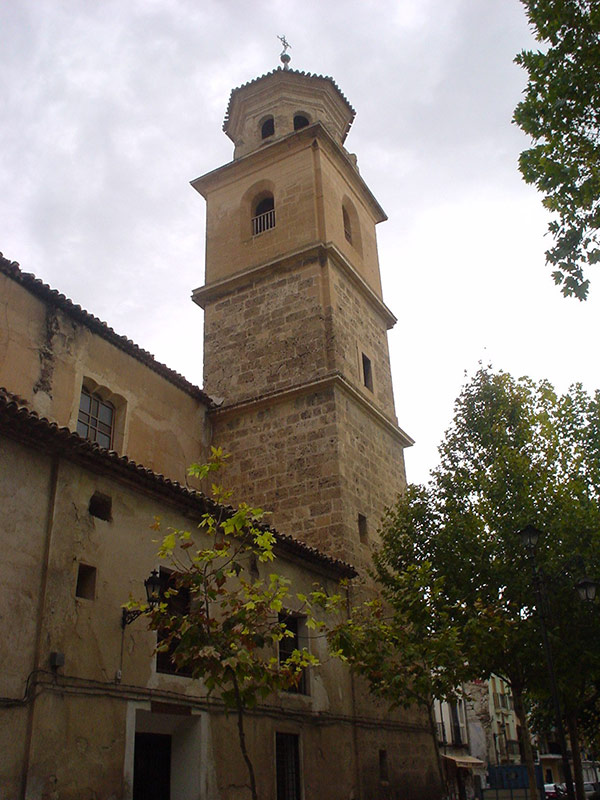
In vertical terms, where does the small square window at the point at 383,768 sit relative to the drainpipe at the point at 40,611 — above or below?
below

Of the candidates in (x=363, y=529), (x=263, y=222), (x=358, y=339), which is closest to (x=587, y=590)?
(x=363, y=529)

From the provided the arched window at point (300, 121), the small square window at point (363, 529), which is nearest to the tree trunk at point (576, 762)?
the small square window at point (363, 529)

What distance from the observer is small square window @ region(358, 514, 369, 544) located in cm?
1631

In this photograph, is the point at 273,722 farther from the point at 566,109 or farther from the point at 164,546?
the point at 566,109

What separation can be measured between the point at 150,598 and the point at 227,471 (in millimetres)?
8421

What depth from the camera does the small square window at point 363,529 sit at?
16.3 meters

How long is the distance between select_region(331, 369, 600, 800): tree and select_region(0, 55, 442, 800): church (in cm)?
155

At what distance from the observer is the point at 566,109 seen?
27.3ft

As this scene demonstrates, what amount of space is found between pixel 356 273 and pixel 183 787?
13.2 m

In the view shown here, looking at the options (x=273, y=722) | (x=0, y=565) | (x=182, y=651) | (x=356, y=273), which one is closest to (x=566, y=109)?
(x=182, y=651)

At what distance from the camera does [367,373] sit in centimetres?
1920

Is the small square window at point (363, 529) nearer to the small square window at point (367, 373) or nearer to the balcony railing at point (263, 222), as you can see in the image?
the small square window at point (367, 373)

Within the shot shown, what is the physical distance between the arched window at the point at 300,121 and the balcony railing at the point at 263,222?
3.64 m

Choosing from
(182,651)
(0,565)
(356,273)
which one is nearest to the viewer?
(182,651)
